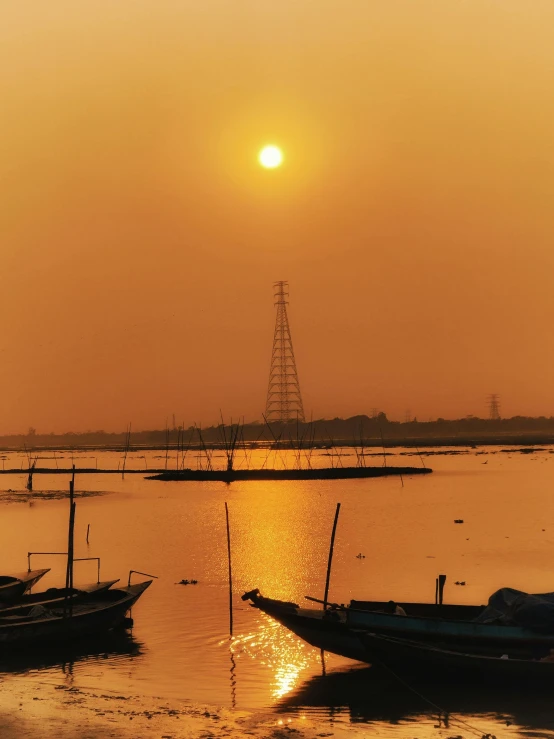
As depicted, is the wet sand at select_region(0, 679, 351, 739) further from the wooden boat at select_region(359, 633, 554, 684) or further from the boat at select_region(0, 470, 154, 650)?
the boat at select_region(0, 470, 154, 650)

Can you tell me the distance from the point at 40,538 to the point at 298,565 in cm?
1623

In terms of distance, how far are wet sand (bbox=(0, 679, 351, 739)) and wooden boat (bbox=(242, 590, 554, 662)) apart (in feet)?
8.80

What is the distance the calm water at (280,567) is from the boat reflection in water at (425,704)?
0.16 ft

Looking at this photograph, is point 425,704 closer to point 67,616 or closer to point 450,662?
point 450,662

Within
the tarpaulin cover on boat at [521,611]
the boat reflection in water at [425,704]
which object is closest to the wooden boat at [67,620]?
the boat reflection in water at [425,704]

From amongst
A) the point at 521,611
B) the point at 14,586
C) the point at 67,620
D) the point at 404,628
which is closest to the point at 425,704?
the point at 404,628

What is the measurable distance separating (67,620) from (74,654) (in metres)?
0.75

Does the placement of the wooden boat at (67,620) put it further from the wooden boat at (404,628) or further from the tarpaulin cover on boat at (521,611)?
the tarpaulin cover on boat at (521,611)

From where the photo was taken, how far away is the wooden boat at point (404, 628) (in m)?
17.4

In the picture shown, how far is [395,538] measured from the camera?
4316 centimetres

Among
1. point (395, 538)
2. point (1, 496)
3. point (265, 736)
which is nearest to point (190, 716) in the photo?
point (265, 736)

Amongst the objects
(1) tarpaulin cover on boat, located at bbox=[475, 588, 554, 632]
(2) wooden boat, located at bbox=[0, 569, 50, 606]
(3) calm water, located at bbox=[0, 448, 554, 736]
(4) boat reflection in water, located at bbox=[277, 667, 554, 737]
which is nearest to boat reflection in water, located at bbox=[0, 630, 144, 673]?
(3) calm water, located at bbox=[0, 448, 554, 736]

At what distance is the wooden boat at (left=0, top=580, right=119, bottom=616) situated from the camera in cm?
2175

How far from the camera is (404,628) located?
1812cm
